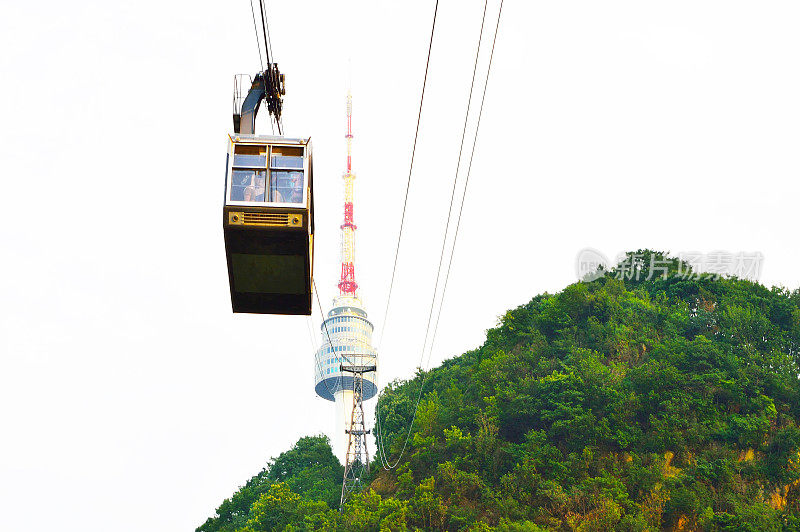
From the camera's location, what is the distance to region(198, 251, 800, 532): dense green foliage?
38781 mm

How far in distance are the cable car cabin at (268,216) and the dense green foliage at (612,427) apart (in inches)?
880

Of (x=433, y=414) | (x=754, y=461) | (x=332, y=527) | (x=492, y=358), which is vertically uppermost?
→ (x=492, y=358)

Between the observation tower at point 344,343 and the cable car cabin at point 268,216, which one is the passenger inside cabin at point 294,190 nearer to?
the cable car cabin at point 268,216

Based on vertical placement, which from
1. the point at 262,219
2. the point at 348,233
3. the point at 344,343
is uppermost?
the point at 348,233

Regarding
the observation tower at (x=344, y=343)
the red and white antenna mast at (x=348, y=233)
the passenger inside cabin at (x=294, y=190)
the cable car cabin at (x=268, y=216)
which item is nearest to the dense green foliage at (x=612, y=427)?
the cable car cabin at (x=268, y=216)

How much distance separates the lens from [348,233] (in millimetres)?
114062

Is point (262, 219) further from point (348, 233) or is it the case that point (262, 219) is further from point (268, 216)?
point (348, 233)

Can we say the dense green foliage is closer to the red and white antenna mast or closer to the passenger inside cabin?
the passenger inside cabin

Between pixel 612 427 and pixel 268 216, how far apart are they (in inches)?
1220

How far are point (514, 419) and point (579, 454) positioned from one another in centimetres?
449

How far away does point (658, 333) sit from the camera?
171ft

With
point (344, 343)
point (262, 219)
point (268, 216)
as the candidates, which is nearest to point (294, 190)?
point (268, 216)

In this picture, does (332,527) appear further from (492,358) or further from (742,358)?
(742,358)

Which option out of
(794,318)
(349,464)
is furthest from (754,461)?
(349,464)
